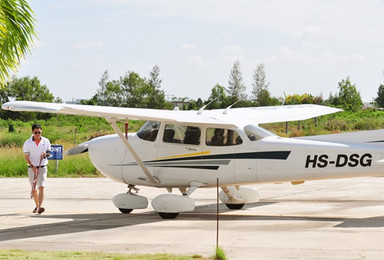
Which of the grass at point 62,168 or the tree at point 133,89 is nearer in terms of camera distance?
the grass at point 62,168

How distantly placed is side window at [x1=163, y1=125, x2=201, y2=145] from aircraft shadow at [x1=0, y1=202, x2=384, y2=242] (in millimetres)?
1558

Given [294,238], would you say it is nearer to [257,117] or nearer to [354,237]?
[354,237]

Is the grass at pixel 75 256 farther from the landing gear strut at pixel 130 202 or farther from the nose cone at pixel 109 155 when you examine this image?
the nose cone at pixel 109 155

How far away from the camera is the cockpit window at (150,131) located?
16875 mm

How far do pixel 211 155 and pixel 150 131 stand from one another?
4.78 feet

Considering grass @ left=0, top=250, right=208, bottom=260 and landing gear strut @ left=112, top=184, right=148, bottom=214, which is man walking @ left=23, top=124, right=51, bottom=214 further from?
grass @ left=0, top=250, right=208, bottom=260

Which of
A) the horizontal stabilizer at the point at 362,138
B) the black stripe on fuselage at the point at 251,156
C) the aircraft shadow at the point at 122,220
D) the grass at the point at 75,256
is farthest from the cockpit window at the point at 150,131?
the grass at the point at 75,256

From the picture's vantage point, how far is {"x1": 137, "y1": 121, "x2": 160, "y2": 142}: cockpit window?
55.4 feet

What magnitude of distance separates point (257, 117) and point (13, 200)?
6719 mm

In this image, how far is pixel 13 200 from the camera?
20.8m

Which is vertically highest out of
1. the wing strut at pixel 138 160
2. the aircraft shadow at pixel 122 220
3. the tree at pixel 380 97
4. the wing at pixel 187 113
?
the tree at pixel 380 97

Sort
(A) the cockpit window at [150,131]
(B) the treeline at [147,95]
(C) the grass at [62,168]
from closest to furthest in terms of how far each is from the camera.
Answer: (A) the cockpit window at [150,131] → (C) the grass at [62,168] → (B) the treeline at [147,95]

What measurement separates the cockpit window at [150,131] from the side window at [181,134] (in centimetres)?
24

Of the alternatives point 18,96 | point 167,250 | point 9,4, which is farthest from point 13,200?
point 18,96
